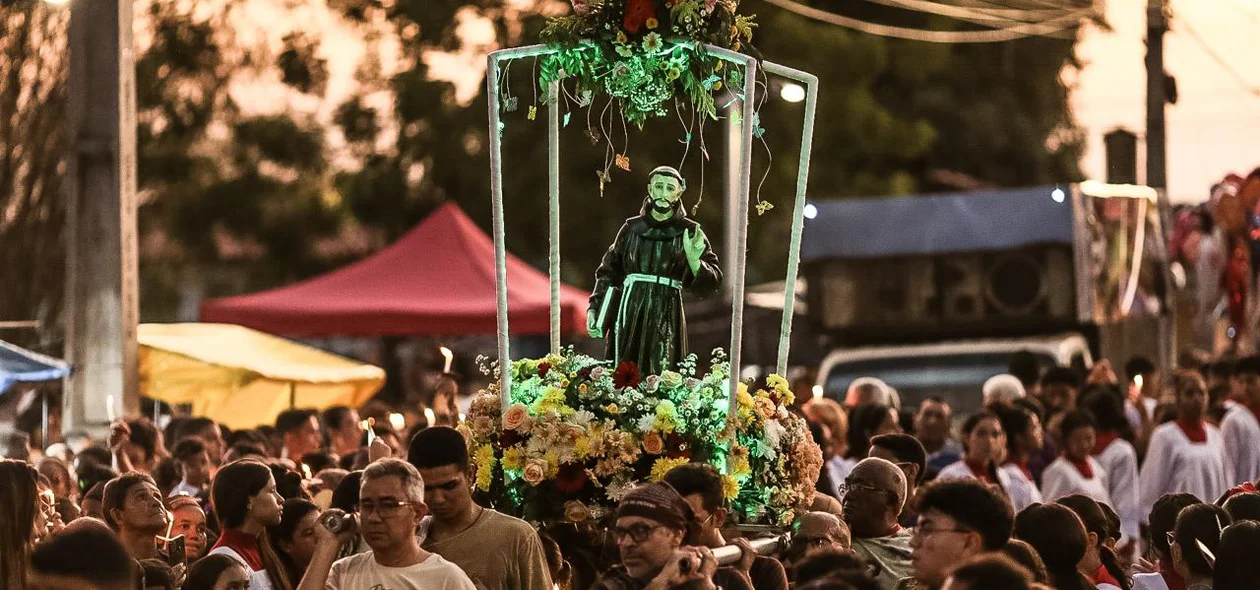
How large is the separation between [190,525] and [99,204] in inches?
224

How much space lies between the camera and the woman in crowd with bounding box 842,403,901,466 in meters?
11.8

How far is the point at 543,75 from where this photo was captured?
8953 millimetres

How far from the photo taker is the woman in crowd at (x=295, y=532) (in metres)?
7.66

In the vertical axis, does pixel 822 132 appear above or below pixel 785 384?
above

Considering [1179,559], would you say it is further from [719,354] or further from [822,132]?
[822,132]

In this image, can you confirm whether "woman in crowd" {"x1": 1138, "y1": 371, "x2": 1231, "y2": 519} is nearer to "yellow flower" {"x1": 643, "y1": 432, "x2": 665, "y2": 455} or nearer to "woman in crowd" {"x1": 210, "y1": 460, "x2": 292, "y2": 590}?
"yellow flower" {"x1": 643, "y1": 432, "x2": 665, "y2": 455}

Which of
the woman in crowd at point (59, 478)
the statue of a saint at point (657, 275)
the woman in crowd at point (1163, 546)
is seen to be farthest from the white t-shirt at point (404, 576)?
the woman in crowd at point (59, 478)

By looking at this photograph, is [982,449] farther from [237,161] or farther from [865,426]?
[237,161]

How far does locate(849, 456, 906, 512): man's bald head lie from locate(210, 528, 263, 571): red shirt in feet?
7.33

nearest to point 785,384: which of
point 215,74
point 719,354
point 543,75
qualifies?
point 719,354

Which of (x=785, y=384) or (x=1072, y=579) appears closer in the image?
(x=1072, y=579)

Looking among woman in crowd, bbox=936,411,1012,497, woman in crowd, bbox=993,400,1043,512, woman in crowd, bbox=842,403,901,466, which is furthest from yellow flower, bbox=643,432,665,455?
woman in crowd, bbox=993,400,1043,512

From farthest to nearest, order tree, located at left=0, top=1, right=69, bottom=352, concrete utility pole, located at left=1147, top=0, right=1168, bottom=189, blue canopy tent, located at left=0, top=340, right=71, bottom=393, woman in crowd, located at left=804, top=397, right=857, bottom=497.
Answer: concrete utility pole, located at left=1147, top=0, right=1168, bottom=189 → tree, located at left=0, top=1, right=69, bottom=352 → blue canopy tent, located at left=0, top=340, right=71, bottom=393 → woman in crowd, located at left=804, top=397, right=857, bottom=497

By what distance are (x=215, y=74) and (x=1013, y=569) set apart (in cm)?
2536
